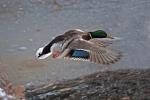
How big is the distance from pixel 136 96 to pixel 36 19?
2.09 meters

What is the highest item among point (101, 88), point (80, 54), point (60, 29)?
point (60, 29)

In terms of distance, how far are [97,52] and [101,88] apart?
0.84m

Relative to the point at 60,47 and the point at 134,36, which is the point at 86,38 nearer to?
the point at 60,47

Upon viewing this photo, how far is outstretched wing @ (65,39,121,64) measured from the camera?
4969mm

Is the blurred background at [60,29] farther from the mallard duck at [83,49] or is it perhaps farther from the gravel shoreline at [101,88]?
the mallard duck at [83,49]

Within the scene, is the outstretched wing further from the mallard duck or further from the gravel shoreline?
the gravel shoreline

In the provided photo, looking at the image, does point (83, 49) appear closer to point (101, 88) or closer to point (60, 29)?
point (101, 88)

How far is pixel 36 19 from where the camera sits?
284 inches

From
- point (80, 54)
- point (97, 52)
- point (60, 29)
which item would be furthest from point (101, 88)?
point (60, 29)

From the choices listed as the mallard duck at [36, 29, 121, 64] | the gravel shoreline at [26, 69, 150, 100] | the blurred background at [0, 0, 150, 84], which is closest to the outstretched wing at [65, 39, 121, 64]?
the mallard duck at [36, 29, 121, 64]

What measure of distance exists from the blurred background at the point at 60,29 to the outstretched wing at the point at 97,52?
39.3 inches

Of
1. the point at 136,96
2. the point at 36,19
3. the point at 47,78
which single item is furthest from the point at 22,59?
the point at 136,96

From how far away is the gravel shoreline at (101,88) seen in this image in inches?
221

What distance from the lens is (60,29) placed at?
6906 millimetres
